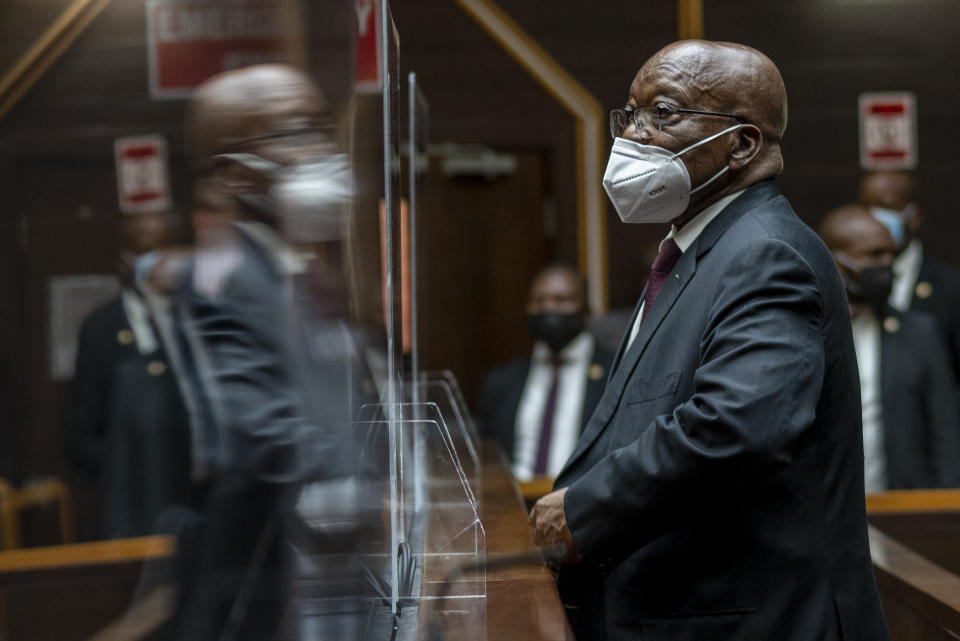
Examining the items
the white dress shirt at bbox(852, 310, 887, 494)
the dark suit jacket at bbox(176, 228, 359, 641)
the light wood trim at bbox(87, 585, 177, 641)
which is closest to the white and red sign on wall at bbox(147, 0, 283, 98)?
the dark suit jacket at bbox(176, 228, 359, 641)

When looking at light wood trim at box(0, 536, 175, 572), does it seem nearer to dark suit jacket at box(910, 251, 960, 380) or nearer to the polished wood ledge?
the polished wood ledge

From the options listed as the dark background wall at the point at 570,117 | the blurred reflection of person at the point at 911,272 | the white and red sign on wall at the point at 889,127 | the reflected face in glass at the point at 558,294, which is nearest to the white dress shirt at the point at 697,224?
the reflected face in glass at the point at 558,294

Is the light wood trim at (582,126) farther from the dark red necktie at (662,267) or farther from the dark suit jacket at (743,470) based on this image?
the dark suit jacket at (743,470)

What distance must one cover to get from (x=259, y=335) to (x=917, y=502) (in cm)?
241

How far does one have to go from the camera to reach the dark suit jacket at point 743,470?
1.47 m

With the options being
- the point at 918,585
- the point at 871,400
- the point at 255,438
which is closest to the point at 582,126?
the point at 871,400

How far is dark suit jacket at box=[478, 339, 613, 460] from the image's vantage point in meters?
4.00

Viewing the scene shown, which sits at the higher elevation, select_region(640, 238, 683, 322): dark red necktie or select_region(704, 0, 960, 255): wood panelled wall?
select_region(704, 0, 960, 255): wood panelled wall

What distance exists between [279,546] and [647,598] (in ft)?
1.84

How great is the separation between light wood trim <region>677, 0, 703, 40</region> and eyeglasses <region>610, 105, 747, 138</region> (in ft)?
9.36

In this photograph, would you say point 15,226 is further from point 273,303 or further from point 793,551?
point 793,551

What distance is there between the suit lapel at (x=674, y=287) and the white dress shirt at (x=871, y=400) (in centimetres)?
189

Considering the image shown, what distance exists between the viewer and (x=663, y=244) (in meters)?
1.86

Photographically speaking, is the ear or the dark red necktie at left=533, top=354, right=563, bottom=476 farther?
the dark red necktie at left=533, top=354, right=563, bottom=476
